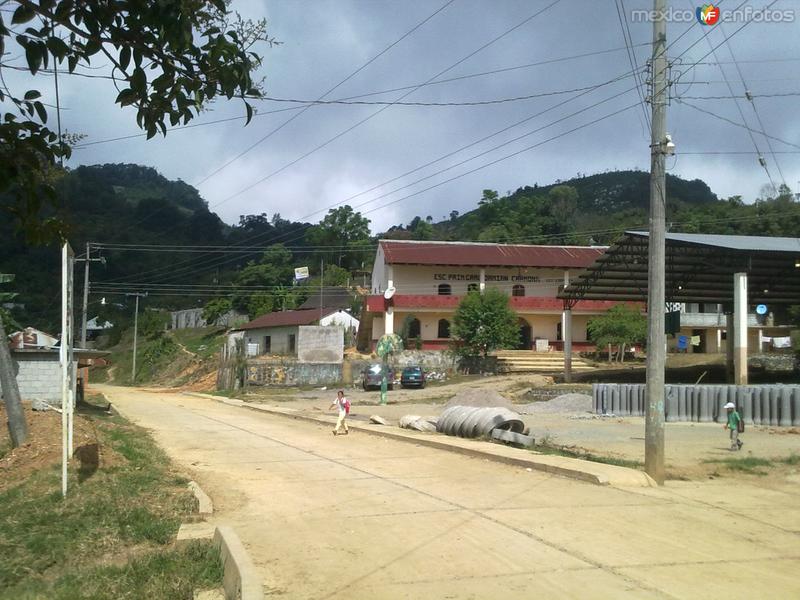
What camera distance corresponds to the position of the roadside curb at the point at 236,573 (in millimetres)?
5672

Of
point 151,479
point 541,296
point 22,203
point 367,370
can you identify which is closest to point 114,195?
point 367,370

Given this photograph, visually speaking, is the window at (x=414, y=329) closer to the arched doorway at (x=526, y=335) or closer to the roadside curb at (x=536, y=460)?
the arched doorway at (x=526, y=335)

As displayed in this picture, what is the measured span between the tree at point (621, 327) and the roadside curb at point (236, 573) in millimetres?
45631

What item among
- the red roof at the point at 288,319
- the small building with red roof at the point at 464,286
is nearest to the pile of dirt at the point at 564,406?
the small building with red roof at the point at 464,286

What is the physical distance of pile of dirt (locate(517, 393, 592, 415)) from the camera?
31.0 m

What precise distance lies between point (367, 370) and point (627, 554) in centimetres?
4035

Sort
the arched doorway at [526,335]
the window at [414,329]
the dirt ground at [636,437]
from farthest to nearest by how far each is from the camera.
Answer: the arched doorway at [526,335] → the window at [414,329] → the dirt ground at [636,437]

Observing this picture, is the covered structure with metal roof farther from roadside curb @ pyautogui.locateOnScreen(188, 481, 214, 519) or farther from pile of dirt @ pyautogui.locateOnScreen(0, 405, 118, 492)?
roadside curb @ pyautogui.locateOnScreen(188, 481, 214, 519)

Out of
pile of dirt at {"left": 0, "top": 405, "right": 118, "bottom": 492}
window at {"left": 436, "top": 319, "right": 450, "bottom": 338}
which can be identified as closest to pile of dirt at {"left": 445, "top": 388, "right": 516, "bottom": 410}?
pile of dirt at {"left": 0, "top": 405, "right": 118, "bottom": 492}

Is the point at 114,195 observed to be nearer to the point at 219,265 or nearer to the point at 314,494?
the point at 219,265

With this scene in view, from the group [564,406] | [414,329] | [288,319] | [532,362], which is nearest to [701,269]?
[564,406]

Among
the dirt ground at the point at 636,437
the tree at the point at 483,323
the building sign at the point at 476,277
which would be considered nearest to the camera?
the dirt ground at the point at 636,437

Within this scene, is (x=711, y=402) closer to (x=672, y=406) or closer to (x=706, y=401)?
(x=706, y=401)

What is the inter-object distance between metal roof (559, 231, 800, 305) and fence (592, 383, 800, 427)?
9437 mm
